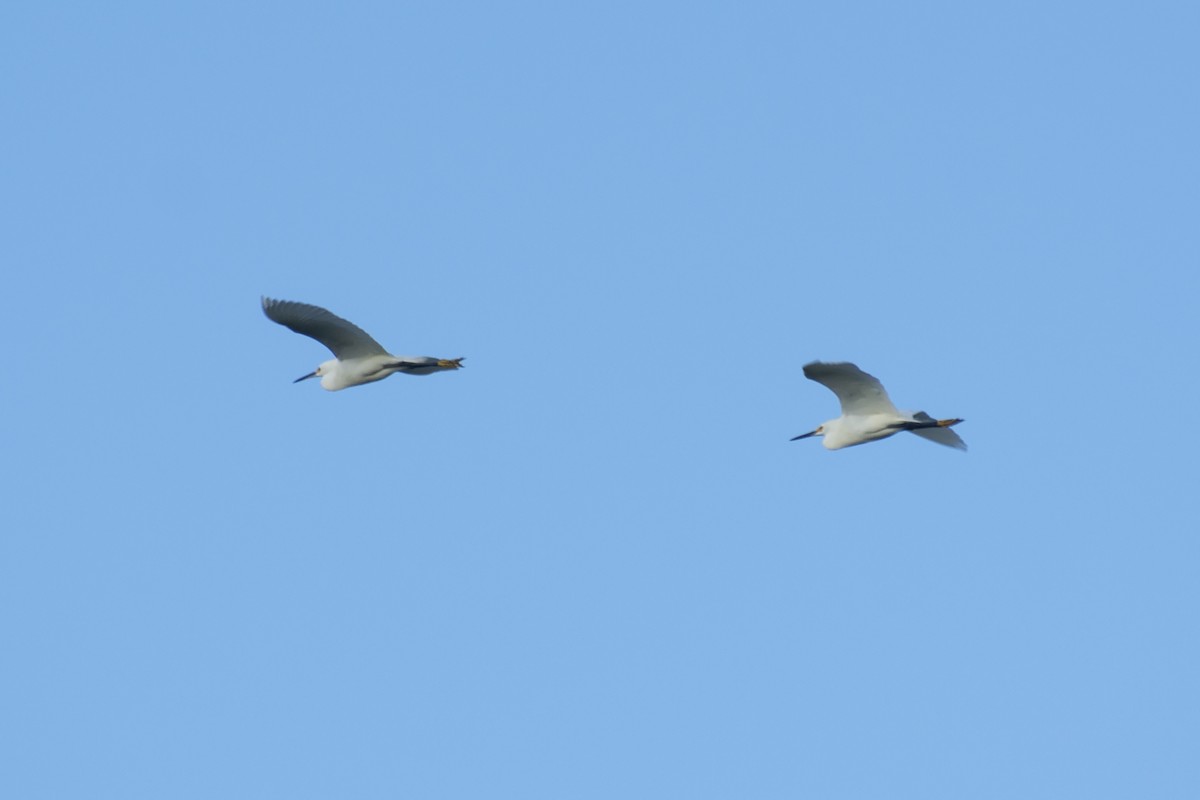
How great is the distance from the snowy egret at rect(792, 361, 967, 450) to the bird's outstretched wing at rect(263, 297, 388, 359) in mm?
7072

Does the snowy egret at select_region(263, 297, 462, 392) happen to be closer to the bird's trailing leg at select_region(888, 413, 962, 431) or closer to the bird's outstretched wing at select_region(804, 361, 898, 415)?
the bird's outstretched wing at select_region(804, 361, 898, 415)

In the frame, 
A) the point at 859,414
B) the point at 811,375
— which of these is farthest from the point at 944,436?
the point at 811,375

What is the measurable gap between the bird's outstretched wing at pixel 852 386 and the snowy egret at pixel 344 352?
559cm

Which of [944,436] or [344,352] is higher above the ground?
[344,352]

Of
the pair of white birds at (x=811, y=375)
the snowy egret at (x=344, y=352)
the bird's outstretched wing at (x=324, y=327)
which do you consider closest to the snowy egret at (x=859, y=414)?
the pair of white birds at (x=811, y=375)

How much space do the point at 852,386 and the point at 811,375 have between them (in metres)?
0.75

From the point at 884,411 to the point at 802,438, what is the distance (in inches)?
91.4

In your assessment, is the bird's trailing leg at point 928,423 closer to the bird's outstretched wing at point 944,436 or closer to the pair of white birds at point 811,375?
the pair of white birds at point 811,375

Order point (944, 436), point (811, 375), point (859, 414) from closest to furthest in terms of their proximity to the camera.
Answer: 1. point (811, 375)
2. point (859, 414)
3. point (944, 436)

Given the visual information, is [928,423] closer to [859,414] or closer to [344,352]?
[859,414]

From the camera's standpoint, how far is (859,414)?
117ft

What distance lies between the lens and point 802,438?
37406 mm

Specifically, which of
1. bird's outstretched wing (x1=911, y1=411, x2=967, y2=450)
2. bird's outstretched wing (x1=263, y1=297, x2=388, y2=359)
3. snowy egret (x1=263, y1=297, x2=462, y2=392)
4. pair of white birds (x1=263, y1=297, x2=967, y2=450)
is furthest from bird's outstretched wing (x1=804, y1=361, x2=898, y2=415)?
bird's outstretched wing (x1=263, y1=297, x2=388, y2=359)

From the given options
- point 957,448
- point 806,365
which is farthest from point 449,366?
point 957,448
